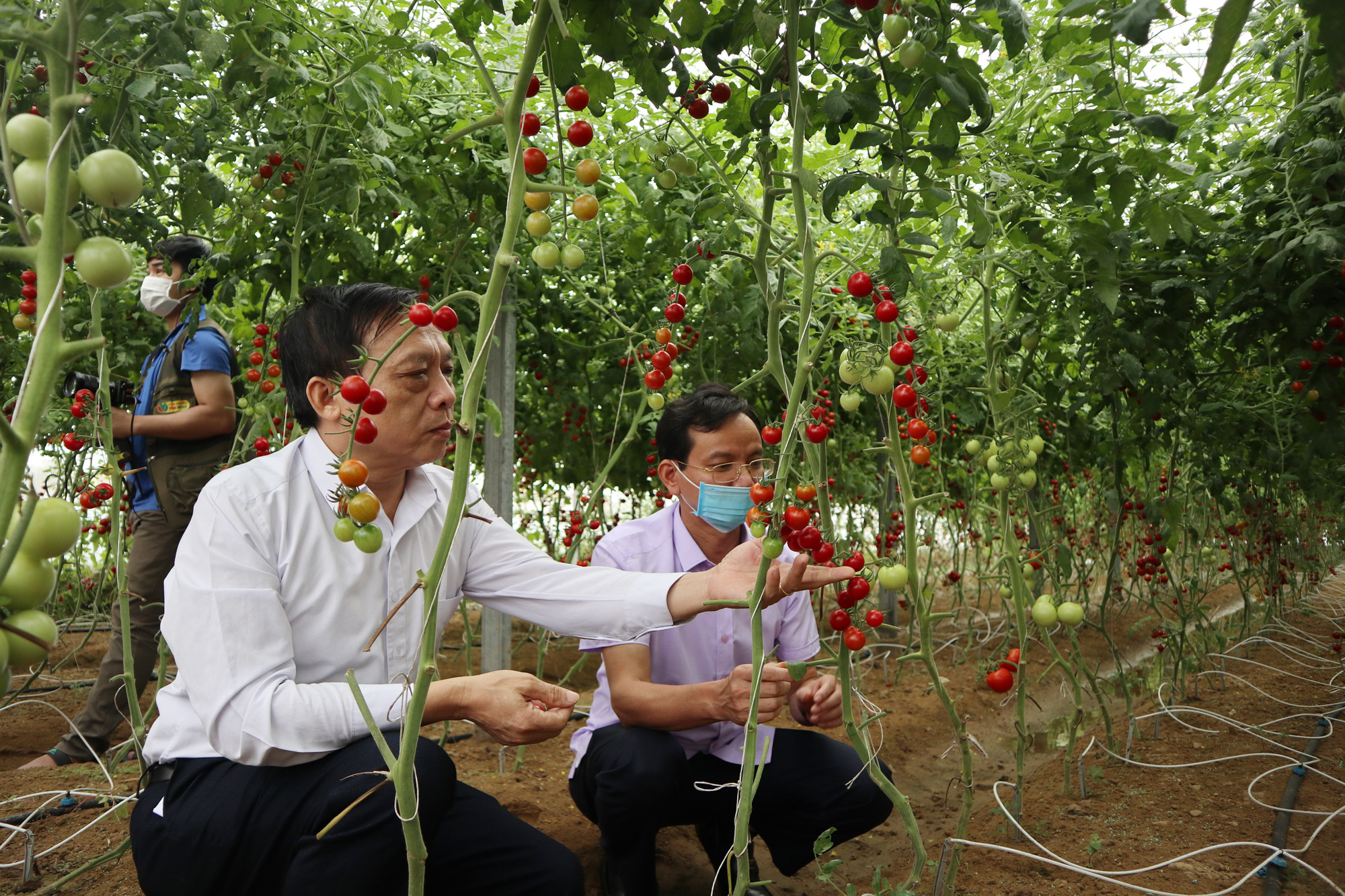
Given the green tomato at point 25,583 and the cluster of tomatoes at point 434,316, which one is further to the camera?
the cluster of tomatoes at point 434,316

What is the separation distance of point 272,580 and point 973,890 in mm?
1539

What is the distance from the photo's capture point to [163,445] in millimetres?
2979

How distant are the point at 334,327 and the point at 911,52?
1099 mm

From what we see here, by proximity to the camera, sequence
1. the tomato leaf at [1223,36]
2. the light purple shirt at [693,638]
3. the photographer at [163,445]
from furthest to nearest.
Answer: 1. the photographer at [163,445]
2. the light purple shirt at [693,638]
3. the tomato leaf at [1223,36]

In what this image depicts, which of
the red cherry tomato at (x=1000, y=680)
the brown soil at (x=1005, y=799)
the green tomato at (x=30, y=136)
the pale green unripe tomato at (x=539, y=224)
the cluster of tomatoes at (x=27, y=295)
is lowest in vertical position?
the brown soil at (x=1005, y=799)

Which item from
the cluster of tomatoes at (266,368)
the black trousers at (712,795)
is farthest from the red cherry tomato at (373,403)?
the cluster of tomatoes at (266,368)

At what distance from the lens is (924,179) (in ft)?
4.61

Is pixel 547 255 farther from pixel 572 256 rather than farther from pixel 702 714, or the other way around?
pixel 702 714

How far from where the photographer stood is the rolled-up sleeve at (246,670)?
1.35 m

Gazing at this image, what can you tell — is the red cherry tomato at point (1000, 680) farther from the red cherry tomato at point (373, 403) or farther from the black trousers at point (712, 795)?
the red cherry tomato at point (373, 403)

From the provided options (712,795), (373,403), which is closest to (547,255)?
(373,403)

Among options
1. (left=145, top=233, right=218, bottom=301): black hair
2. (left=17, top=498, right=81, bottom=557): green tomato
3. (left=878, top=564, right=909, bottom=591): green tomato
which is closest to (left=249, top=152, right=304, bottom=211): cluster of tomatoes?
(left=145, top=233, right=218, bottom=301): black hair

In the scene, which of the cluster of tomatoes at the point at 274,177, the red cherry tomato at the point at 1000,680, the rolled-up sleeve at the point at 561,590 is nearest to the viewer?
the red cherry tomato at the point at 1000,680

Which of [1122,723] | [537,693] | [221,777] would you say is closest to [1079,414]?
[1122,723]
